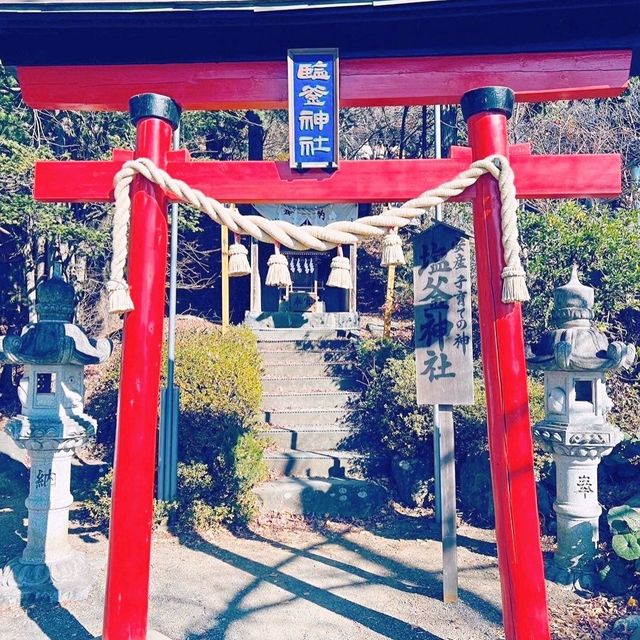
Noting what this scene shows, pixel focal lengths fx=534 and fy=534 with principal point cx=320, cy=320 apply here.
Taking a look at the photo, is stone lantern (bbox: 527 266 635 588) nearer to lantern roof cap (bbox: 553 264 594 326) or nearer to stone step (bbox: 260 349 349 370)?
lantern roof cap (bbox: 553 264 594 326)

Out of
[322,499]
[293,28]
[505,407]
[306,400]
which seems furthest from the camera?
[306,400]

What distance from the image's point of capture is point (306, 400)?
8.31m

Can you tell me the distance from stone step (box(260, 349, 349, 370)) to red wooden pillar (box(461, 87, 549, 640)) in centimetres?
635

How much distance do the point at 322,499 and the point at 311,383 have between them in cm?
302

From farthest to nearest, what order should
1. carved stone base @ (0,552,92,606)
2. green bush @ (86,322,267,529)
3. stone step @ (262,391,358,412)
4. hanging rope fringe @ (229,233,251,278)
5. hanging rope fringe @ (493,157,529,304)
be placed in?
1. stone step @ (262,391,358,412)
2. green bush @ (86,322,267,529)
3. carved stone base @ (0,552,92,606)
4. hanging rope fringe @ (229,233,251,278)
5. hanging rope fringe @ (493,157,529,304)

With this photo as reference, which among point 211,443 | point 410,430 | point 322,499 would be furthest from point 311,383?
point 211,443

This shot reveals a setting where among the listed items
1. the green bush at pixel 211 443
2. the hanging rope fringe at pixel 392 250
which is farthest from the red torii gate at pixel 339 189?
the green bush at pixel 211 443

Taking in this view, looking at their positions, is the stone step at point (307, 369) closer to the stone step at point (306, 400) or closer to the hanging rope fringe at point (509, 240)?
the stone step at point (306, 400)

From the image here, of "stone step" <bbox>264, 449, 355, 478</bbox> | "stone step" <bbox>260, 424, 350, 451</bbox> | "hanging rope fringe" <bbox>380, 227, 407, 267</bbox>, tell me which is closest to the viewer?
"hanging rope fringe" <bbox>380, 227, 407, 267</bbox>

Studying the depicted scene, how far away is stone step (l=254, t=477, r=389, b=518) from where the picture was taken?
6168mm

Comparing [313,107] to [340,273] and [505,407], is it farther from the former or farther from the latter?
[505,407]

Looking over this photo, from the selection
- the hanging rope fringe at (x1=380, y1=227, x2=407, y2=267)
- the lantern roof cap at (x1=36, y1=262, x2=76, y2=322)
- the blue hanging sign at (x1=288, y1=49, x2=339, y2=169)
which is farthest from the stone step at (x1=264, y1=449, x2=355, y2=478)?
the blue hanging sign at (x1=288, y1=49, x2=339, y2=169)

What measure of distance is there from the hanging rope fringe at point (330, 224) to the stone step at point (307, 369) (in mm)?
6290

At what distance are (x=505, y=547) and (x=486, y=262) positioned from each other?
1.67m
